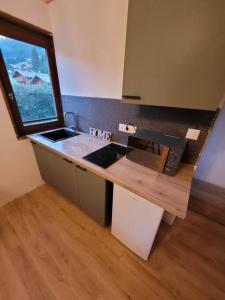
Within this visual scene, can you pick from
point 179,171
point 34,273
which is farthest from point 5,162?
point 179,171

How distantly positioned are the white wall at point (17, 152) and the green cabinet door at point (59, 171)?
172mm

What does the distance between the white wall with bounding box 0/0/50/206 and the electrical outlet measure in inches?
76.4

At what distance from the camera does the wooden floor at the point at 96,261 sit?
1.04 metres

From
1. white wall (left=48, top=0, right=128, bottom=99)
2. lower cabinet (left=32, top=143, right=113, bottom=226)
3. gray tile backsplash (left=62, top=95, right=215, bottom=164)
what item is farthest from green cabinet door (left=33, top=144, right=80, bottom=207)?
white wall (left=48, top=0, right=128, bottom=99)

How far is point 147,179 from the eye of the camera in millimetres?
986

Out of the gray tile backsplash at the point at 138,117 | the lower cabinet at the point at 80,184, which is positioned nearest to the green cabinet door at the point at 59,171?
the lower cabinet at the point at 80,184

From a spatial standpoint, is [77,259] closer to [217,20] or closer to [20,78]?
[217,20]

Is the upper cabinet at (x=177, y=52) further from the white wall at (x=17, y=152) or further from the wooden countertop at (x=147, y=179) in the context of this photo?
the white wall at (x=17, y=152)

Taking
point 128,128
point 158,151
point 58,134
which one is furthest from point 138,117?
point 58,134

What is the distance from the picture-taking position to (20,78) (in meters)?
1.56

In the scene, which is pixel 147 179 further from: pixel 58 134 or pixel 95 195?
pixel 58 134

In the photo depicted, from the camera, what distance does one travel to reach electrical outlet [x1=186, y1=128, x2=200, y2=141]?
1.08 metres

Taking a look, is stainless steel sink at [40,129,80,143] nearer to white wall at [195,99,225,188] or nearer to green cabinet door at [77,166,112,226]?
green cabinet door at [77,166,112,226]

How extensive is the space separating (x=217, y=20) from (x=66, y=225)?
2.06 metres
